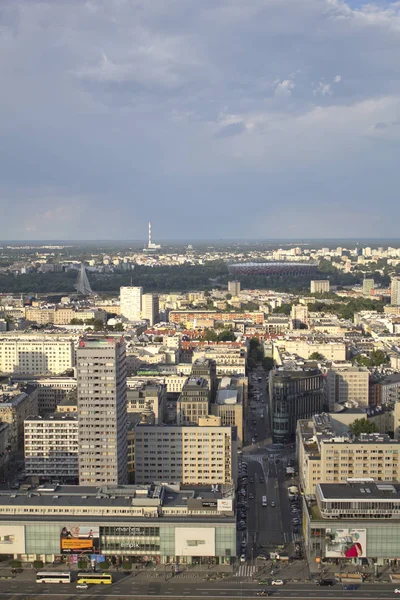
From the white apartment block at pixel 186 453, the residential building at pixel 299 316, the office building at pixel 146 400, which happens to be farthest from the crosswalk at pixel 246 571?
the residential building at pixel 299 316

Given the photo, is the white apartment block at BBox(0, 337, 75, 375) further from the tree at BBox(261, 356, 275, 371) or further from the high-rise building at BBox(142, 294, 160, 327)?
the high-rise building at BBox(142, 294, 160, 327)

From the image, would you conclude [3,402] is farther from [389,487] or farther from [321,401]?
[389,487]

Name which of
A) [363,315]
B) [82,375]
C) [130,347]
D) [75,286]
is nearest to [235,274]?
[75,286]

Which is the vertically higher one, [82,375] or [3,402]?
[82,375]

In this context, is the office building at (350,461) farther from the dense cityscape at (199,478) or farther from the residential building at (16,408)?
the residential building at (16,408)

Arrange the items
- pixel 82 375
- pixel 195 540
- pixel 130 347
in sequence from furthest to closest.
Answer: pixel 130 347 < pixel 82 375 < pixel 195 540

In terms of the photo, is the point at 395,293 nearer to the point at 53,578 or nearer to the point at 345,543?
the point at 345,543

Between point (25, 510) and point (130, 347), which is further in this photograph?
point (130, 347)

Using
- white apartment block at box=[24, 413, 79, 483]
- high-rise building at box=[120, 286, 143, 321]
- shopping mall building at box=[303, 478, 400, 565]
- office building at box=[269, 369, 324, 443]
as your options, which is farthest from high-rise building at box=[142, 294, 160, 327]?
shopping mall building at box=[303, 478, 400, 565]
